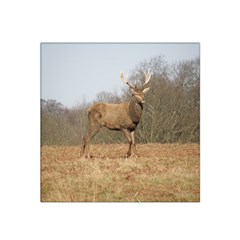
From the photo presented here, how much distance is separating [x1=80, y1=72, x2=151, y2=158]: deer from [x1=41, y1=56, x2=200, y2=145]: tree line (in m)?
0.07

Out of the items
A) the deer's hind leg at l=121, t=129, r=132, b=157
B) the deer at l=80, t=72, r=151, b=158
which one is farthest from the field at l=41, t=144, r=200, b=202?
the deer at l=80, t=72, r=151, b=158

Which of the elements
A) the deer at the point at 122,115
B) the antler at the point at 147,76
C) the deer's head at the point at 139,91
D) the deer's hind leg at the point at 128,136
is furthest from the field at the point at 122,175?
the antler at the point at 147,76

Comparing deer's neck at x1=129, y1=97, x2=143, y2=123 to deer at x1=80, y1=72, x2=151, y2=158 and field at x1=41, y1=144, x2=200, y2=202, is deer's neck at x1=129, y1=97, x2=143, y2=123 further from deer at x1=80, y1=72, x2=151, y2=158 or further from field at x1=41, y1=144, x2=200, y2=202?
field at x1=41, y1=144, x2=200, y2=202

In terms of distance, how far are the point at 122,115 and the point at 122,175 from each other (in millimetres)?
875

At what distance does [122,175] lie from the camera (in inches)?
247

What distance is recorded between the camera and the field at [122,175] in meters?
6.13

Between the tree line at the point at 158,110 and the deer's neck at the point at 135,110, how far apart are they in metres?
0.07

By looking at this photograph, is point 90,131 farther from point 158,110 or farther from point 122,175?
point 158,110

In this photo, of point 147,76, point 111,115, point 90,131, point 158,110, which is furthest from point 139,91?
point 90,131

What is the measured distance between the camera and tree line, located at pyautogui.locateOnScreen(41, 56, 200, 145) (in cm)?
629
